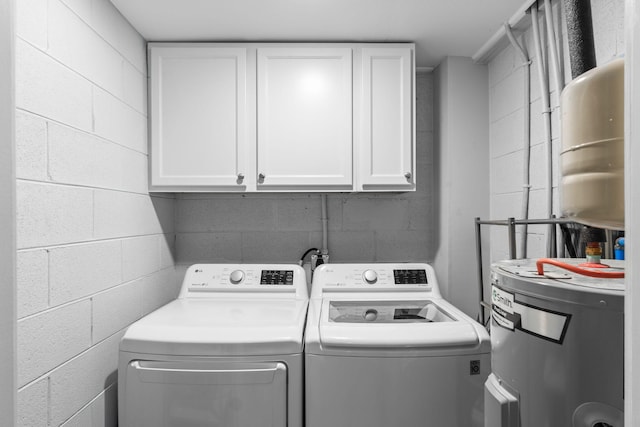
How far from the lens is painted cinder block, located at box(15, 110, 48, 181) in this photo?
1155mm

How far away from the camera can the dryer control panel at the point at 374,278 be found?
2.09 m

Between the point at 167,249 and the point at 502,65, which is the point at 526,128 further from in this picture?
the point at 167,249

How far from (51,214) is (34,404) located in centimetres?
60

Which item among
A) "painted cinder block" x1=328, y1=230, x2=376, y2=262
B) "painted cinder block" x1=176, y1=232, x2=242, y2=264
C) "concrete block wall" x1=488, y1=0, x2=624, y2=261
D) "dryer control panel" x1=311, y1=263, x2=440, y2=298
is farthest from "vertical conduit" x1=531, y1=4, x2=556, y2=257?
"painted cinder block" x1=176, y1=232, x2=242, y2=264

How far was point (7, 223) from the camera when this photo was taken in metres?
0.58

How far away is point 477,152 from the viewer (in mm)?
2260

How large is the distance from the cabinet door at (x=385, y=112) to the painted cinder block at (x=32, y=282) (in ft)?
4.66

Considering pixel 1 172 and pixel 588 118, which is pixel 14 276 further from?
pixel 588 118

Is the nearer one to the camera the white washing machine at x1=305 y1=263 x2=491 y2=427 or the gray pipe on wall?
the gray pipe on wall

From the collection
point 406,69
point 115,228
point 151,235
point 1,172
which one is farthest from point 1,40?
point 406,69

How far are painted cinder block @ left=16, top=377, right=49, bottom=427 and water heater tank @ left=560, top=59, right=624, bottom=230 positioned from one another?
58.4 inches

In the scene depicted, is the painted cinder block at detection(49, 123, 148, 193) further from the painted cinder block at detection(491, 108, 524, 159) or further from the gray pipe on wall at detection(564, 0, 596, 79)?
the painted cinder block at detection(491, 108, 524, 159)

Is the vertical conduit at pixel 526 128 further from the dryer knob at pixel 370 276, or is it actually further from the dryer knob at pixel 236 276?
the dryer knob at pixel 236 276

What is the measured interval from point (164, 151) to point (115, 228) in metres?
0.53
